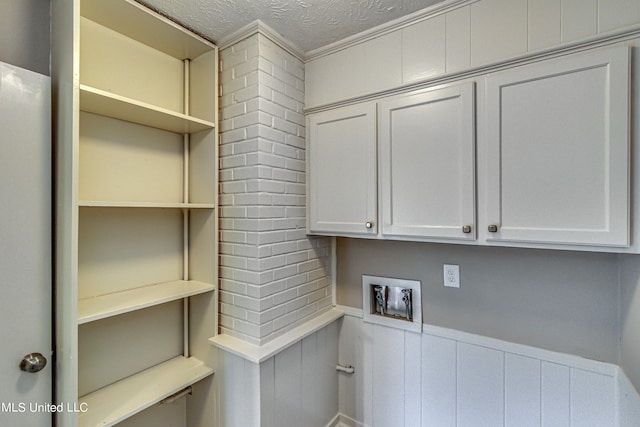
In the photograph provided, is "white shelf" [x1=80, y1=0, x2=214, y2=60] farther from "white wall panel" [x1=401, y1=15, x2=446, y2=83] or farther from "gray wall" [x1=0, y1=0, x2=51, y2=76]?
"white wall panel" [x1=401, y1=15, x2=446, y2=83]

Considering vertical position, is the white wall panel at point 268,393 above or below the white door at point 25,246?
below

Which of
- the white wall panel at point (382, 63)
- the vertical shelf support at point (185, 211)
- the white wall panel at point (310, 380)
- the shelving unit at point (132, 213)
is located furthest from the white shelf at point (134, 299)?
the white wall panel at point (382, 63)

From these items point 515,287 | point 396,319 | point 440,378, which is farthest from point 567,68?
point 440,378

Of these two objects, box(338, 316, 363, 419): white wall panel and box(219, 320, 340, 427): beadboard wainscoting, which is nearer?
box(219, 320, 340, 427): beadboard wainscoting

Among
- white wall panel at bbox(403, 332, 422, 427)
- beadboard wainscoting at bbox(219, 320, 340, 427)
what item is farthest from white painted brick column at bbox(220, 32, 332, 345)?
white wall panel at bbox(403, 332, 422, 427)

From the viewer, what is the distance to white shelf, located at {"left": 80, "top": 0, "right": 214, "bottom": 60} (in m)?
1.23

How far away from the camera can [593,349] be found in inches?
49.3

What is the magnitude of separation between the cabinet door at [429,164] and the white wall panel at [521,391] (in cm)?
71

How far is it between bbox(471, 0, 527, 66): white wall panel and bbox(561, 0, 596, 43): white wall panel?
0.12 metres

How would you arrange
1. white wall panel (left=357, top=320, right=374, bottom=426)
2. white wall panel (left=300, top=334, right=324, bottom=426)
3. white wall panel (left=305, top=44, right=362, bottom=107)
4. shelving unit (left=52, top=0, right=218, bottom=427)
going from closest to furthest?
shelving unit (left=52, top=0, right=218, bottom=427), white wall panel (left=305, top=44, right=362, bottom=107), white wall panel (left=300, top=334, right=324, bottom=426), white wall panel (left=357, top=320, right=374, bottom=426)

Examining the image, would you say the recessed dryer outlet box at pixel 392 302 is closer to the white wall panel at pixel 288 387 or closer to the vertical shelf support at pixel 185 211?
the white wall panel at pixel 288 387

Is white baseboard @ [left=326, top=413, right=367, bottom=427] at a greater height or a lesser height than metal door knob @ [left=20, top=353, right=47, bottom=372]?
lesser

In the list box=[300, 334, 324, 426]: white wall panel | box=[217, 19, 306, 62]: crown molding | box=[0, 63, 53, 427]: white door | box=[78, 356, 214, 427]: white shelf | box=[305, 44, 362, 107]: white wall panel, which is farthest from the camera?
box=[300, 334, 324, 426]: white wall panel

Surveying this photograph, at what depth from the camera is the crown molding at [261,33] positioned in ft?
4.59
